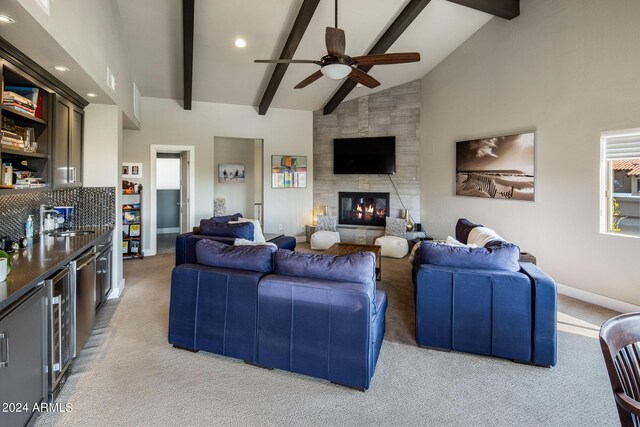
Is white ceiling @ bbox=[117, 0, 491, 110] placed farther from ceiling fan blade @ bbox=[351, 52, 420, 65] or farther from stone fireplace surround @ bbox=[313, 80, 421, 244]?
ceiling fan blade @ bbox=[351, 52, 420, 65]

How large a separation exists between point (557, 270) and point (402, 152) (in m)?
3.68

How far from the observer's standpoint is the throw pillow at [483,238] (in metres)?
3.23

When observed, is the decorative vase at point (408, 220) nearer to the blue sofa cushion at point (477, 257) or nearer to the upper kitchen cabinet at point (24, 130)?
the blue sofa cushion at point (477, 257)

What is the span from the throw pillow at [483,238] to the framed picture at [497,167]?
1.47m

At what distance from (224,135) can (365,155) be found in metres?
3.03

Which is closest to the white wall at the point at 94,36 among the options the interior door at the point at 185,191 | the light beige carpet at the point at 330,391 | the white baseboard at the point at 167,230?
the interior door at the point at 185,191

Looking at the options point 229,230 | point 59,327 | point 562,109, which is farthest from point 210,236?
point 562,109

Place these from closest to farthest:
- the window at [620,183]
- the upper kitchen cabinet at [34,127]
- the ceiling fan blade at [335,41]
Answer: the upper kitchen cabinet at [34,127] → the ceiling fan blade at [335,41] → the window at [620,183]

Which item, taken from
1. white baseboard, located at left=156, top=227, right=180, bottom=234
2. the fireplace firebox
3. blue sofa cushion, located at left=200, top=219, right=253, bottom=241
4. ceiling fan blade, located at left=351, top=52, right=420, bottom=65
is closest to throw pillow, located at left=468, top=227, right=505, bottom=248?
ceiling fan blade, located at left=351, top=52, right=420, bottom=65

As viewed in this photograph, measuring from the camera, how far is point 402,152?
721 cm

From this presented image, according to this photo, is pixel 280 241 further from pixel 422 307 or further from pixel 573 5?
pixel 573 5

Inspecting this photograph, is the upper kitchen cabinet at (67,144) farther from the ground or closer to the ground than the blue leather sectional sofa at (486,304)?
farther from the ground

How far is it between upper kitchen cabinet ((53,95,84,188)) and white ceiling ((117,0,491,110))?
1760 millimetres

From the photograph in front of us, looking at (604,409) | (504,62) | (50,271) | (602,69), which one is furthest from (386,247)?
(50,271)
